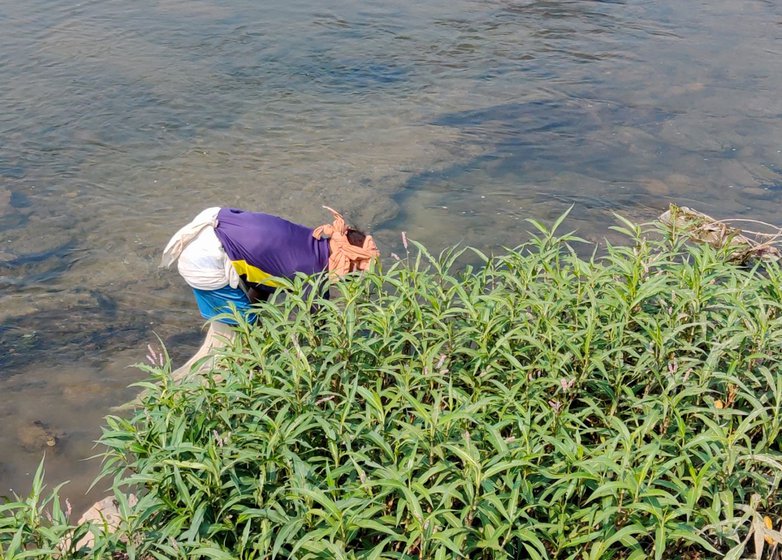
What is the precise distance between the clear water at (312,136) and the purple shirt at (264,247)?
1.58 meters

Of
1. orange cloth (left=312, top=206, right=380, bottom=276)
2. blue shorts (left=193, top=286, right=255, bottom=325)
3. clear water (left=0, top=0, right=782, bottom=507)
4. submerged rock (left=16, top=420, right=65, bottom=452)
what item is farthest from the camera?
clear water (left=0, top=0, right=782, bottom=507)

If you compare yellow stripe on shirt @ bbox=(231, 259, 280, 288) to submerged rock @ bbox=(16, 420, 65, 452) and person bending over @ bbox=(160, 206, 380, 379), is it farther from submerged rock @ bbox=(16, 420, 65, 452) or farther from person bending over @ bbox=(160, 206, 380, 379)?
submerged rock @ bbox=(16, 420, 65, 452)

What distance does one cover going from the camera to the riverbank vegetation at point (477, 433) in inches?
122

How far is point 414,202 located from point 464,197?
0.51m

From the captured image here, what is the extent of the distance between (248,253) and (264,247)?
10 centimetres

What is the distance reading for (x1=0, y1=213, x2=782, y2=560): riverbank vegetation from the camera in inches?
122

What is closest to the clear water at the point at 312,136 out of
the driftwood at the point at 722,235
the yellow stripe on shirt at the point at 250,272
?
the yellow stripe on shirt at the point at 250,272

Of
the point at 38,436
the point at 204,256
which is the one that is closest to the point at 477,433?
the point at 204,256

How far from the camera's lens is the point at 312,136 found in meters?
9.48

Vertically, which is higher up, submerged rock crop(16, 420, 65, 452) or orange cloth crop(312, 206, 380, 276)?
orange cloth crop(312, 206, 380, 276)

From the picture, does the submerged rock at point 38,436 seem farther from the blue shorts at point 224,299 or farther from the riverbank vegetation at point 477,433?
the riverbank vegetation at point 477,433

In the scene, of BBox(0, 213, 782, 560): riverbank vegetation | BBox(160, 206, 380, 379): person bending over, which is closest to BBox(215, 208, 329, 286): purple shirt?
BBox(160, 206, 380, 379): person bending over

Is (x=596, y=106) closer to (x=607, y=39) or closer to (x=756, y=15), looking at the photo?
(x=607, y=39)

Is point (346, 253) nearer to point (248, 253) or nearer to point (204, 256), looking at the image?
point (248, 253)
